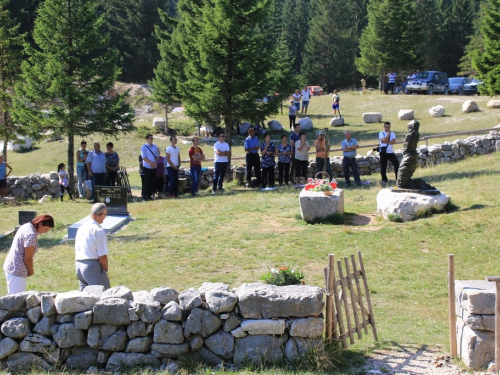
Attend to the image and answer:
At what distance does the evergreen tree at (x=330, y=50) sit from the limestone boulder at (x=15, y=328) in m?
57.0

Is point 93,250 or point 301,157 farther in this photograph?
point 301,157

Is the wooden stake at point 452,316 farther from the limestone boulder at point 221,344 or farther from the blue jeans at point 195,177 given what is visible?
the blue jeans at point 195,177

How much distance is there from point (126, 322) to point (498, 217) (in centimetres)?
849

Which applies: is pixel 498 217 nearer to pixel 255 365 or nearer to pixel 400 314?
pixel 400 314

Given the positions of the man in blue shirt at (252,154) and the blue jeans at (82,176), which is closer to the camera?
the man in blue shirt at (252,154)

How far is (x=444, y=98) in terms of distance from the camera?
37625 millimetres

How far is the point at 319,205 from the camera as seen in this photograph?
12953 millimetres

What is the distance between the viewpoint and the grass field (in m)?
8.98

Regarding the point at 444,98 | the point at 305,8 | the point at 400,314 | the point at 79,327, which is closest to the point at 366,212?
the point at 400,314

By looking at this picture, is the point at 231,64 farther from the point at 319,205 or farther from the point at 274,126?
the point at 274,126

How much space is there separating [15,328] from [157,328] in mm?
1542

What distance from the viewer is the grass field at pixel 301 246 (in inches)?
354

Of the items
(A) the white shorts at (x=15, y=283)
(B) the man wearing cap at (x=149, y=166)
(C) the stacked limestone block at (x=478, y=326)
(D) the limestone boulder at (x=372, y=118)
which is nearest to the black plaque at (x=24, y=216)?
(A) the white shorts at (x=15, y=283)

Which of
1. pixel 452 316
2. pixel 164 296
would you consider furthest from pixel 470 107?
pixel 164 296
